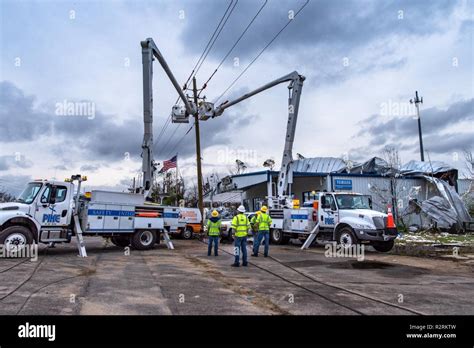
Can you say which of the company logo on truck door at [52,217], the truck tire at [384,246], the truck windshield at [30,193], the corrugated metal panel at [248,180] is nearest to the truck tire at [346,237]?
the truck tire at [384,246]

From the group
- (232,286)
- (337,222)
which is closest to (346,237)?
(337,222)

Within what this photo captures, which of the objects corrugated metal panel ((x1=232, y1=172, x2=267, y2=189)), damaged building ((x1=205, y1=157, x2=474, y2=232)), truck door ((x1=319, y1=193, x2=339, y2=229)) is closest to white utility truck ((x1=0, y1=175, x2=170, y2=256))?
truck door ((x1=319, y1=193, x2=339, y2=229))

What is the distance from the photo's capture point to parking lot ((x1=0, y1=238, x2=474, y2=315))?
6703 millimetres

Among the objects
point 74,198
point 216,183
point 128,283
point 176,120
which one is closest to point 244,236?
point 128,283

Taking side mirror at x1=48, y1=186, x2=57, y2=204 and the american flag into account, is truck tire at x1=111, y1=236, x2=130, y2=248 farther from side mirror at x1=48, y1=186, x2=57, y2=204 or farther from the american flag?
the american flag

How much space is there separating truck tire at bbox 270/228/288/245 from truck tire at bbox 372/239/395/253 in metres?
5.07

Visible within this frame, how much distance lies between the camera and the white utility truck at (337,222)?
15633 mm

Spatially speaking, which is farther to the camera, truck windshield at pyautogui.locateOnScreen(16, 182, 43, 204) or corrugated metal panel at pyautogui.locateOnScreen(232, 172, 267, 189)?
corrugated metal panel at pyautogui.locateOnScreen(232, 172, 267, 189)

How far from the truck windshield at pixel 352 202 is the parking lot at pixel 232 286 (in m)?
3.54

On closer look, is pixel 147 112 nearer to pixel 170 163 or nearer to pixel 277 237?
pixel 277 237

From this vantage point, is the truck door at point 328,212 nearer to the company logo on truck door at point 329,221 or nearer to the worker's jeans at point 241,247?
the company logo on truck door at point 329,221

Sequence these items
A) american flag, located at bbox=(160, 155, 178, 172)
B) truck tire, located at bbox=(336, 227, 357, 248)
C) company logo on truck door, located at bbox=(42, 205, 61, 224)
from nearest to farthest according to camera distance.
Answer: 1. company logo on truck door, located at bbox=(42, 205, 61, 224)
2. truck tire, located at bbox=(336, 227, 357, 248)
3. american flag, located at bbox=(160, 155, 178, 172)

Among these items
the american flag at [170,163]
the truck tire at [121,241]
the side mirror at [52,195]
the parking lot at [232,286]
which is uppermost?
the american flag at [170,163]
